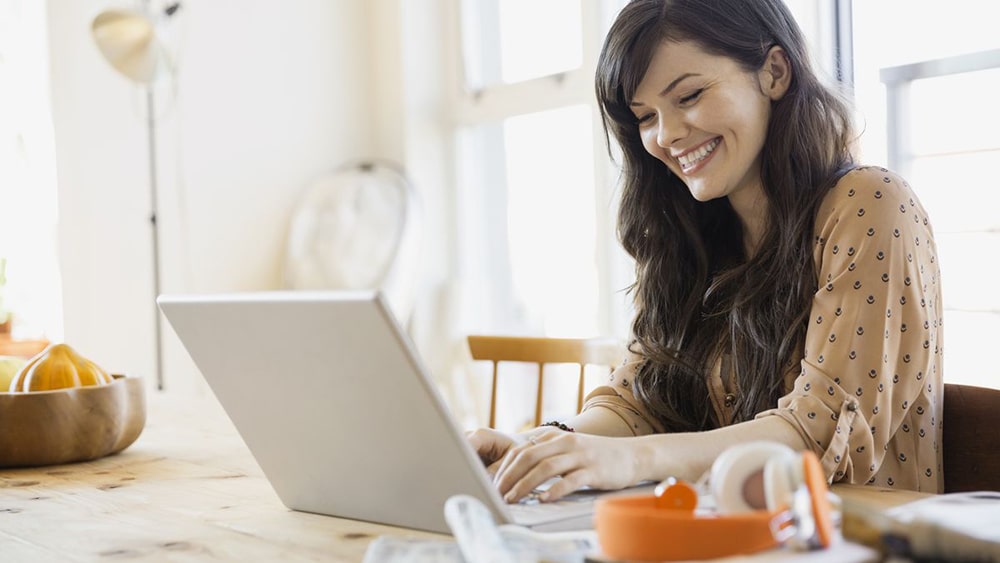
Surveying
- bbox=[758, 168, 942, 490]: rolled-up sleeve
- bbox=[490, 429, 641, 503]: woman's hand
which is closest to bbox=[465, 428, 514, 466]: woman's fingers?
bbox=[490, 429, 641, 503]: woman's hand

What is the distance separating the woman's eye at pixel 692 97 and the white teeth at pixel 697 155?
0.21 ft

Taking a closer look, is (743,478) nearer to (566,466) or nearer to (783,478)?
(783,478)

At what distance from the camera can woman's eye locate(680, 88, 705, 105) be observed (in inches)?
54.1

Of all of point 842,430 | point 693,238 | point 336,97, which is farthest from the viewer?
point 336,97

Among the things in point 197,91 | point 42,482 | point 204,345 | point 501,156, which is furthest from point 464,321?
point 204,345

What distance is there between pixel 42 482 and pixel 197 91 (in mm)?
2550

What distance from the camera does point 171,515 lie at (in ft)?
3.39

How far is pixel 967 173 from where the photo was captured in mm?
2434

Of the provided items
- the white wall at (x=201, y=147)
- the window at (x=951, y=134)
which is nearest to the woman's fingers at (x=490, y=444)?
the window at (x=951, y=134)

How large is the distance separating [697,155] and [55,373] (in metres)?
0.88

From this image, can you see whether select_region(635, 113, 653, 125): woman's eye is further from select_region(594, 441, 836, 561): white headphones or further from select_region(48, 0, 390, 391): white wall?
select_region(48, 0, 390, 391): white wall

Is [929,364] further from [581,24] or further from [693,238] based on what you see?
[581,24]

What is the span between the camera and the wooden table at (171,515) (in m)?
0.88

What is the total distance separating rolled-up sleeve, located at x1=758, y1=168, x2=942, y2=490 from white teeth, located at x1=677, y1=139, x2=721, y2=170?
0.19 metres
